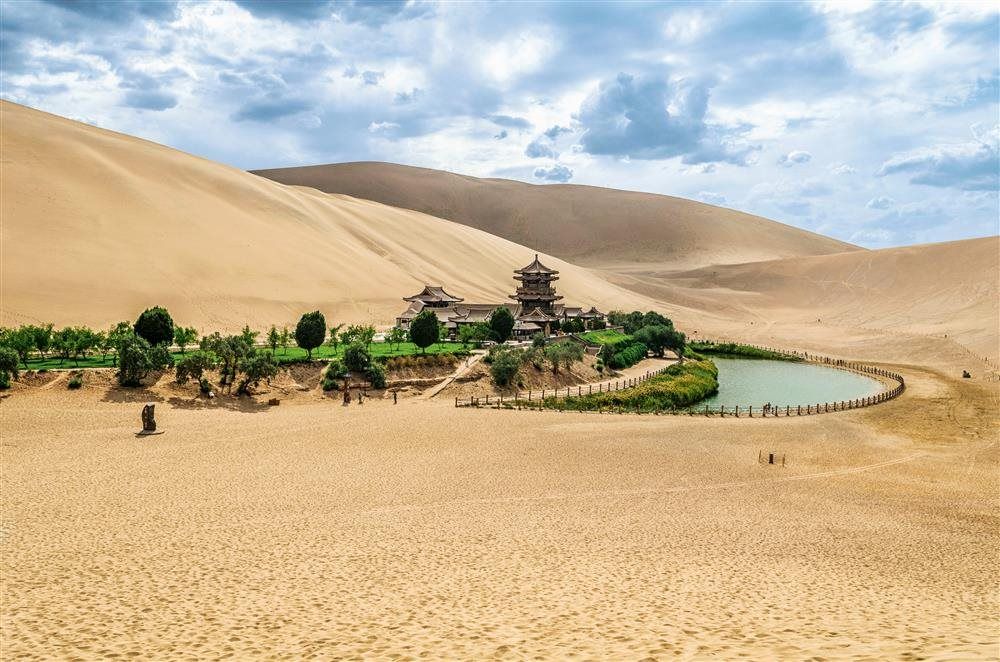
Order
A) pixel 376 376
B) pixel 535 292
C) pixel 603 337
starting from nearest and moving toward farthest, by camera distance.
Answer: pixel 376 376
pixel 603 337
pixel 535 292

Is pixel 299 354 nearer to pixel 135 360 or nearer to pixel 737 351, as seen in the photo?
pixel 135 360

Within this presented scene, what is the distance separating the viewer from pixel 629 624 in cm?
1173

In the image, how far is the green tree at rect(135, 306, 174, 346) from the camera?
3888 cm

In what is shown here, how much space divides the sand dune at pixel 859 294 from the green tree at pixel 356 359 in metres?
48.6

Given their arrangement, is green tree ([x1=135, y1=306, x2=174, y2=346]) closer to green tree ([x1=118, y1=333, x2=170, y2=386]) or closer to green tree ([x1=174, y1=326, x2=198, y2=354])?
green tree ([x1=174, y1=326, x2=198, y2=354])

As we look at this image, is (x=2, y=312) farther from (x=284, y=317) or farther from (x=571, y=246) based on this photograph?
(x=571, y=246)

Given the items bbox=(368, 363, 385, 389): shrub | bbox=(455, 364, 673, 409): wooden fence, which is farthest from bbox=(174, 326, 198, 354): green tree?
bbox=(455, 364, 673, 409): wooden fence

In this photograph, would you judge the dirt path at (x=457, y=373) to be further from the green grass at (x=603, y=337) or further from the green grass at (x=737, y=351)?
the green grass at (x=737, y=351)

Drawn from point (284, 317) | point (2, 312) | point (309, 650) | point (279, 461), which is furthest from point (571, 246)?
point (309, 650)

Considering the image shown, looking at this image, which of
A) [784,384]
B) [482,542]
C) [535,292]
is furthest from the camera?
[535,292]

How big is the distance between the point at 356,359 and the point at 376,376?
148 centimetres

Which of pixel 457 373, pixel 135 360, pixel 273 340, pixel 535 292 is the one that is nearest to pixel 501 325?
pixel 457 373

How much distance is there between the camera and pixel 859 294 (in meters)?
108

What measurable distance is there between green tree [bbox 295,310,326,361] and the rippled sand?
1238cm
